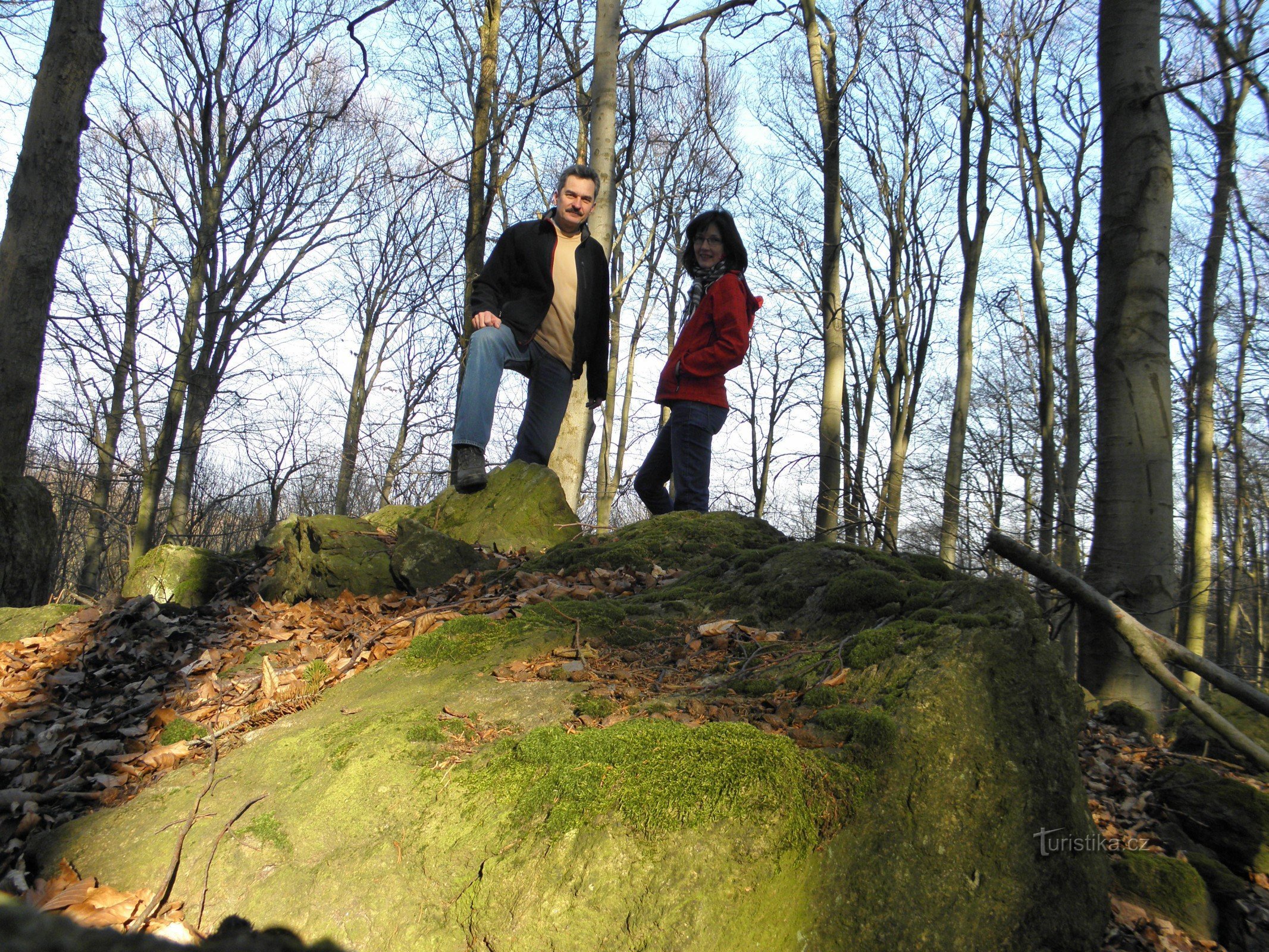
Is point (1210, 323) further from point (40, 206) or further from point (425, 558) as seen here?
point (40, 206)

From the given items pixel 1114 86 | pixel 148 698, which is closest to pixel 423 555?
pixel 148 698

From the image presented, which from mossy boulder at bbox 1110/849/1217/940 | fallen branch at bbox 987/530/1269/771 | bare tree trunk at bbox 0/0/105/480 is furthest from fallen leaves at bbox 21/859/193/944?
bare tree trunk at bbox 0/0/105/480

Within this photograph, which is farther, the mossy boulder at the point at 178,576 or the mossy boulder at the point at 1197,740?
the mossy boulder at the point at 178,576

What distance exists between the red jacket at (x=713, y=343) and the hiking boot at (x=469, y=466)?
132cm

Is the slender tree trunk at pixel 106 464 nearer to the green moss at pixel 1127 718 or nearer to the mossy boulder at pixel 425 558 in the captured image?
the mossy boulder at pixel 425 558

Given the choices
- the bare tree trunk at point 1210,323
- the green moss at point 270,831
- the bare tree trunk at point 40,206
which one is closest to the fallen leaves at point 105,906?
the green moss at point 270,831

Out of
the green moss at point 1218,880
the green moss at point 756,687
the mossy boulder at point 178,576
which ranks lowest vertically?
the green moss at point 1218,880

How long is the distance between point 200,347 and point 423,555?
11.7 m

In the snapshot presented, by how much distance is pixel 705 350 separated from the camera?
214 inches

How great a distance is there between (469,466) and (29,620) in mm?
2616

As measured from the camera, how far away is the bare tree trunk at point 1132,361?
4.61 meters

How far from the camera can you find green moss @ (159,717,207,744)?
117 inches

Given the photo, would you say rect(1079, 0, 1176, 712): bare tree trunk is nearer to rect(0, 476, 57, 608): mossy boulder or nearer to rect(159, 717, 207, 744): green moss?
rect(159, 717, 207, 744): green moss

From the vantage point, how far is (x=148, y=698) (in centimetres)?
340
